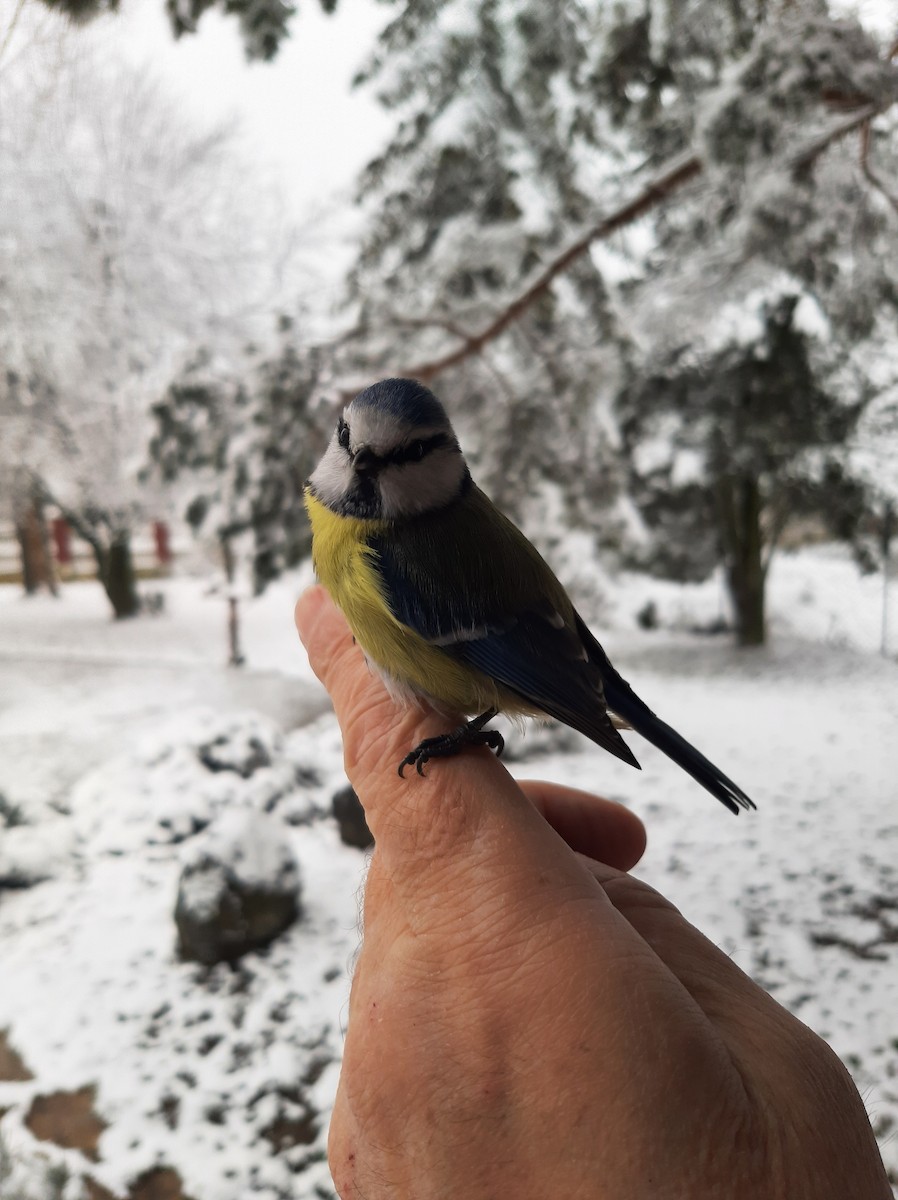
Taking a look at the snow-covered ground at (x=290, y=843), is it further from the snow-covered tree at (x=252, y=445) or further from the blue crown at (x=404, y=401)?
the blue crown at (x=404, y=401)

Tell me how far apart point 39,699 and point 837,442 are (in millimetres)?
2702

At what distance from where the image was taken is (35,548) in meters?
2.42

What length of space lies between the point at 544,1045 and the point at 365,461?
0.43 metres

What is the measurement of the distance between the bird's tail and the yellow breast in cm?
11

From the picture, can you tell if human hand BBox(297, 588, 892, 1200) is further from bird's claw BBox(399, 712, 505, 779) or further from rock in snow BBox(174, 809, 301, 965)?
rock in snow BBox(174, 809, 301, 965)

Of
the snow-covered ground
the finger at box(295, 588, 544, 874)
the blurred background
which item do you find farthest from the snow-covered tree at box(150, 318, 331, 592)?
the finger at box(295, 588, 544, 874)

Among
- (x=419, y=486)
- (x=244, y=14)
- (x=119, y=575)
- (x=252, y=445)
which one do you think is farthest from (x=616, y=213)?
(x=119, y=575)

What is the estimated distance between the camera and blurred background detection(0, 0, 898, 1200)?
137 cm

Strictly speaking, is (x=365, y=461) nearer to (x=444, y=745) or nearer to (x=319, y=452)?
(x=444, y=745)

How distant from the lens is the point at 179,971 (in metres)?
1.65

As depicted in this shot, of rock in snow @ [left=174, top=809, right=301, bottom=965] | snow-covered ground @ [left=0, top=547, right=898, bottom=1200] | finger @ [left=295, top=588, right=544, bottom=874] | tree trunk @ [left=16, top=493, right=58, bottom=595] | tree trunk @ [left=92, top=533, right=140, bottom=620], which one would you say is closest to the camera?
finger @ [left=295, top=588, right=544, bottom=874]

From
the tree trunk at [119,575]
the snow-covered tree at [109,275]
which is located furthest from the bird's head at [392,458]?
the tree trunk at [119,575]

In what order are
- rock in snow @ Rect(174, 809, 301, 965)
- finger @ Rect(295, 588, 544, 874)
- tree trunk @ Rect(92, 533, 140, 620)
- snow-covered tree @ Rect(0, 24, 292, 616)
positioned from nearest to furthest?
finger @ Rect(295, 588, 544, 874), rock in snow @ Rect(174, 809, 301, 965), snow-covered tree @ Rect(0, 24, 292, 616), tree trunk @ Rect(92, 533, 140, 620)

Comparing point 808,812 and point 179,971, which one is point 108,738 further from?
point 808,812
